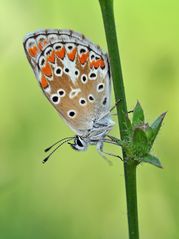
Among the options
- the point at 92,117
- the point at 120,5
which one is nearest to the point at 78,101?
the point at 92,117

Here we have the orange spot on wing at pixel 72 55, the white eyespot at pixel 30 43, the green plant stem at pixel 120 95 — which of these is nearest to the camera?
the green plant stem at pixel 120 95

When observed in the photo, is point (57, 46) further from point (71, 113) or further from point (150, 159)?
point (150, 159)

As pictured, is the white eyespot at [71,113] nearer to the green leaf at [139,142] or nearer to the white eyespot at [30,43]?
the white eyespot at [30,43]

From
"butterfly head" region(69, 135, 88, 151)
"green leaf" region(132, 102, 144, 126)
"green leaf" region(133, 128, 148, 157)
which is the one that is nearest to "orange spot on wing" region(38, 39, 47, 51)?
"butterfly head" region(69, 135, 88, 151)

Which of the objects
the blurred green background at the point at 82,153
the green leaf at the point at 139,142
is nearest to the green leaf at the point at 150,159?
the green leaf at the point at 139,142

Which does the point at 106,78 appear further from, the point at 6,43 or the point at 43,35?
the point at 6,43

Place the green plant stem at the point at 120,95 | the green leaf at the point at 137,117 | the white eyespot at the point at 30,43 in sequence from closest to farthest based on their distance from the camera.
A: the green plant stem at the point at 120,95 < the green leaf at the point at 137,117 < the white eyespot at the point at 30,43

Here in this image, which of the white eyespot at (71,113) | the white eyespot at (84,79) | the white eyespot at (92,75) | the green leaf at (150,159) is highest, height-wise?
the white eyespot at (92,75)

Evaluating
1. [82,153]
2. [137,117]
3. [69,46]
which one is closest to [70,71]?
[69,46]
